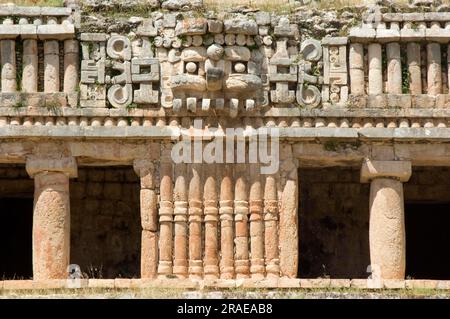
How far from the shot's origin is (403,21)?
27.9 meters

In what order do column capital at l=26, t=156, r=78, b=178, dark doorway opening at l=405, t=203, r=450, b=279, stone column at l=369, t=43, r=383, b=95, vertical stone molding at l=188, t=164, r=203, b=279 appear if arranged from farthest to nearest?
dark doorway opening at l=405, t=203, r=450, b=279, stone column at l=369, t=43, r=383, b=95, column capital at l=26, t=156, r=78, b=178, vertical stone molding at l=188, t=164, r=203, b=279

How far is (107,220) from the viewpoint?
101 ft

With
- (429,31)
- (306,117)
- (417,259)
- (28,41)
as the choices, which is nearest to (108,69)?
(28,41)

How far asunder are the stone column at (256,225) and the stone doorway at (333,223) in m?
3.24

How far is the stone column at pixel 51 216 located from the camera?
1056 inches

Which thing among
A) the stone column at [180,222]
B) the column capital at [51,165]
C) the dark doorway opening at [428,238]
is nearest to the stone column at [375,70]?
the stone column at [180,222]

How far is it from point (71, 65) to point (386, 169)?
5.08 meters

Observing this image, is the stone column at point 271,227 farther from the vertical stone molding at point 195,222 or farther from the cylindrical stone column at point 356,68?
the cylindrical stone column at point 356,68

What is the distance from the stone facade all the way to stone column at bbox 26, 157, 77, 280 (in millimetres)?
21

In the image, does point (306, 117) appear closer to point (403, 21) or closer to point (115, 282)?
point (403, 21)

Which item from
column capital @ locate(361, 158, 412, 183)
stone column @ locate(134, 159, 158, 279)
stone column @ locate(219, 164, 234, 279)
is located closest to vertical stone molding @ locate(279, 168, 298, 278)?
stone column @ locate(219, 164, 234, 279)

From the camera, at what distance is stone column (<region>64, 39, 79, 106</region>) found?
27541 millimetres

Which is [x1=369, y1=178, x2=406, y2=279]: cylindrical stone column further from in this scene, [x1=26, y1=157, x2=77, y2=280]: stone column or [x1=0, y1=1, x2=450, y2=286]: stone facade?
[x1=26, y1=157, x2=77, y2=280]: stone column

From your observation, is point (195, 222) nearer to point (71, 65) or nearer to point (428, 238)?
point (71, 65)
